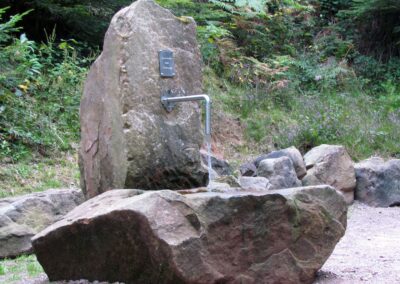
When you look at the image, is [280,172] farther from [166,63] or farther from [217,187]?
[166,63]

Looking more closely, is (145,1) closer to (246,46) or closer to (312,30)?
(246,46)

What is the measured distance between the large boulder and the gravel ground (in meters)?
1.03

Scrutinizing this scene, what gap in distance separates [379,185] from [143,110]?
15.8 feet

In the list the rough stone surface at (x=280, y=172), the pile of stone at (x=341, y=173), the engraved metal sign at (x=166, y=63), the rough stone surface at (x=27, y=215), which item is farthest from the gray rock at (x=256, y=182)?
the engraved metal sign at (x=166, y=63)

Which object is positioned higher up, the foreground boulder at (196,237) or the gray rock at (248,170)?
the foreground boulder at (196,237)

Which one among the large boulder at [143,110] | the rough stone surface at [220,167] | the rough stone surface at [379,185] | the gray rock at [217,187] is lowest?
the rough stone surface at [379,185]

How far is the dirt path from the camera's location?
Result: 4.10 meters

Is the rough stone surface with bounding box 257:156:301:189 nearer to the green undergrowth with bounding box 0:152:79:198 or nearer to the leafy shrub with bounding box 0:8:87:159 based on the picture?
the green undergrowth with bounding box 0:152:79:198

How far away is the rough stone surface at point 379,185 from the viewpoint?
8.16m

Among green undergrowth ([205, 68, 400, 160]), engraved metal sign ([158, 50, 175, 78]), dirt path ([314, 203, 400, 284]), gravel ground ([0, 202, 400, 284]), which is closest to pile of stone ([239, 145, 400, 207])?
dirt path ([314, 203, 400, 284])

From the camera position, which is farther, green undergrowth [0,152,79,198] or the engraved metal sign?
green undergrowth [0,152,79,198]

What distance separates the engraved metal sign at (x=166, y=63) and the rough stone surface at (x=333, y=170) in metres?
3.78

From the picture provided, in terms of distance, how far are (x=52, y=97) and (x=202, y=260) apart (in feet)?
20.1

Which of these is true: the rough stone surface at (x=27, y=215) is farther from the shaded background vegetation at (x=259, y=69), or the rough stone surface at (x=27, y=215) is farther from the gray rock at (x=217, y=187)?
the shaded background vegetation at (x=259, y=69)
